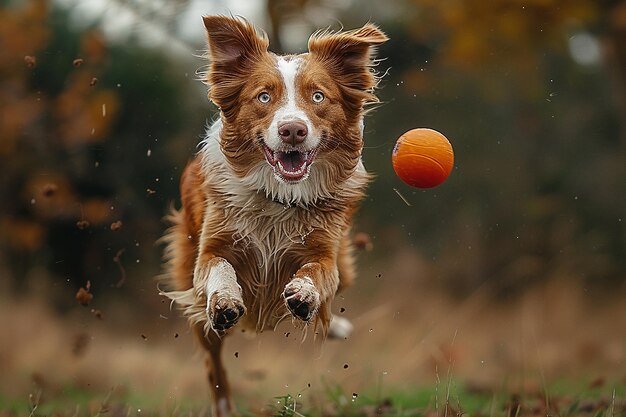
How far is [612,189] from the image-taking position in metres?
12.6

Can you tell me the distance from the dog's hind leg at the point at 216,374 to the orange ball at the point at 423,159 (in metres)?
1.57

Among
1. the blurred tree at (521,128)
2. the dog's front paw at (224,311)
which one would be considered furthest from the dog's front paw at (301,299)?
the blurred tree at (521,128)

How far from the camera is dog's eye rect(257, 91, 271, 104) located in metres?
4.54

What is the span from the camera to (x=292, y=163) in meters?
4.49

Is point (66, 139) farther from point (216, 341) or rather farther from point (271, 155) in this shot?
point (271, 155)

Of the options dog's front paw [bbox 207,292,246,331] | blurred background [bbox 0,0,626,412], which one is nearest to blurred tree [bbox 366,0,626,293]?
blurred background [bbox 0,0,626,412]

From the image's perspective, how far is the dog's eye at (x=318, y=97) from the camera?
14.9 ft

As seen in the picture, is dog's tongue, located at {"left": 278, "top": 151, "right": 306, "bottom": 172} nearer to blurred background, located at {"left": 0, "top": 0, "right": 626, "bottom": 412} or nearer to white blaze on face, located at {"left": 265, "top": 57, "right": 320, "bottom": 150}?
white blaze on face, located at {"left": 265, "top": 57, "right": 320, "bottom": 150}

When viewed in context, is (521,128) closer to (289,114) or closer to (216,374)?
(216,374)

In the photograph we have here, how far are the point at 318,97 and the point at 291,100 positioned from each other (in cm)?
16

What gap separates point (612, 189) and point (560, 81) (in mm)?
1767

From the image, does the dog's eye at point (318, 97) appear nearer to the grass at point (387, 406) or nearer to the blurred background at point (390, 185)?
the grass at point (387, 406)

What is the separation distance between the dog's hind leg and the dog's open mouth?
1381mm

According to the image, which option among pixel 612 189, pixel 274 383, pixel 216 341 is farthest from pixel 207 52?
pixel 612 189
